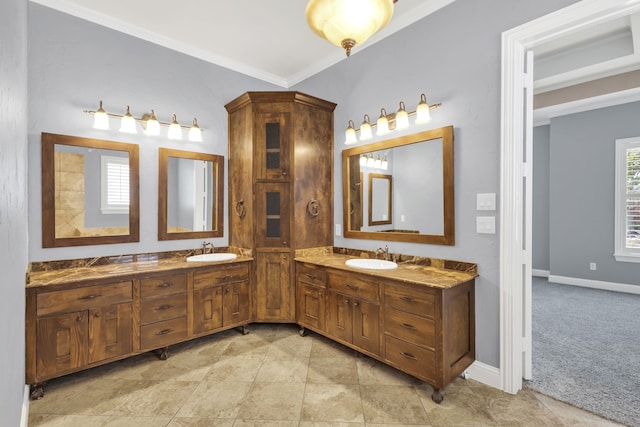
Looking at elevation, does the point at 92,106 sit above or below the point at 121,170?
above

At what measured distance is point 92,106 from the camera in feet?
8.77

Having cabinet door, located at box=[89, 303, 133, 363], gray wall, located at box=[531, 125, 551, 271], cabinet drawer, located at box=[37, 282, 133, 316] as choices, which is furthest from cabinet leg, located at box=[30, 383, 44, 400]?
gray wall, located at box=[531, 125, 551, 271]

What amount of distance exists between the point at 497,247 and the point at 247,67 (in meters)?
3.29

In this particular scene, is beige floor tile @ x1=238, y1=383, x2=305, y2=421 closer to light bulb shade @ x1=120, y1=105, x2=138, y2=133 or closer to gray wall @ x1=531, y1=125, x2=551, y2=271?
light bulb shade @ x1=120, y1=105, x2=138, y2=133

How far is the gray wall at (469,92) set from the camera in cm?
217

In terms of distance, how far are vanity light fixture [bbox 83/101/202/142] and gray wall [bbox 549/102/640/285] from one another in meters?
5.65

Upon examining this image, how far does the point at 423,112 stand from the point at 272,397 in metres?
2.41

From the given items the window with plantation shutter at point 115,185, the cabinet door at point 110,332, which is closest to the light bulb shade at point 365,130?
the window with plantation shutter at point 115,185

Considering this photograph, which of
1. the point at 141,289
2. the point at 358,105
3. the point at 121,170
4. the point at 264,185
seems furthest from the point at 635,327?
the point at 121,170

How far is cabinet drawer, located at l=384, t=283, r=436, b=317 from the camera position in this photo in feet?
6.55

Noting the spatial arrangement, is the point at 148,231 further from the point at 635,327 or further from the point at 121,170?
the point at 635,327

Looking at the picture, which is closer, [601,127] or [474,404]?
[474,404]

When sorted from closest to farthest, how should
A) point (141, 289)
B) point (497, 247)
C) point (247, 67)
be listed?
point (497, 247), point (141, 289), point (247, 67)

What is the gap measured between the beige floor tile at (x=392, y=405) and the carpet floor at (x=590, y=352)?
90 centimetres
